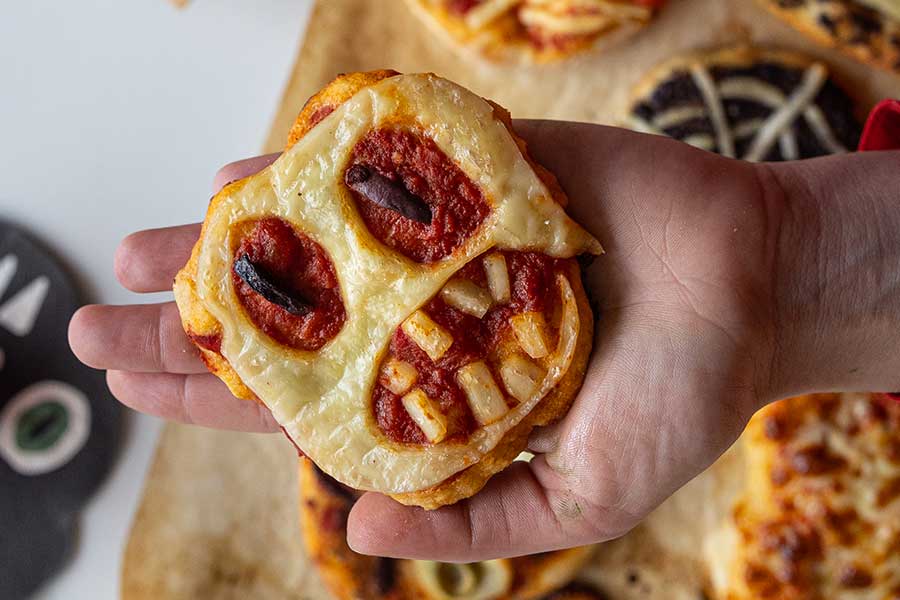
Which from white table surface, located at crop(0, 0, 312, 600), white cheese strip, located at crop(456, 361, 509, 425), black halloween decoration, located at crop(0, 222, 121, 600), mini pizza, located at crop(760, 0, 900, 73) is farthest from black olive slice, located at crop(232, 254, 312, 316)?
mini pizza, located at crop(760, 0, 900, 73)

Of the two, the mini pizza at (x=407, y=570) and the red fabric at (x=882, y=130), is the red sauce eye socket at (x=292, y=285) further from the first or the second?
the red fabric at (x=882, y=130)

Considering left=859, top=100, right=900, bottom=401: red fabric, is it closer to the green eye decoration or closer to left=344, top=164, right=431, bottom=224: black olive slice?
left=344, top=164, right=431, bottom=224: black olive slice

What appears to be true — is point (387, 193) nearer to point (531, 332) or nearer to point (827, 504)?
point (531, 332)

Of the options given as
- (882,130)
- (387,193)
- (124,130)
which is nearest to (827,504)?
(882,130)

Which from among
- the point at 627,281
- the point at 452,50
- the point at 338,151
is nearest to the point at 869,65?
the point at 452,50

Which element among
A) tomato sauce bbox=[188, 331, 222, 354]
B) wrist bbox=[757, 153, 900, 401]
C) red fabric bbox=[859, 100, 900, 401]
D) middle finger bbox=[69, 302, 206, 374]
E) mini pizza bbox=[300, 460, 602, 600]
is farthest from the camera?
mini pizza bbox=[300, 460, 602, 600]

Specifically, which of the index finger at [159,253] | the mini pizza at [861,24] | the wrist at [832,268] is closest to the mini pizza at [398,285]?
the index finger at [159,253]

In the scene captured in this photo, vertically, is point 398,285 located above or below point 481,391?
above
